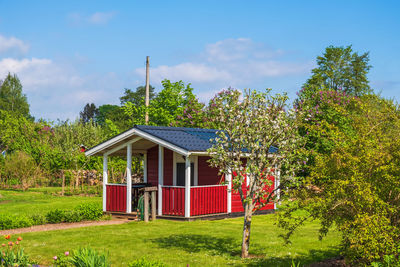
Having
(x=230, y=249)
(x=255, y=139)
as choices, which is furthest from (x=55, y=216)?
(x=255, y=139)

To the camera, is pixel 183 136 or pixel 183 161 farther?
pixel 183 161

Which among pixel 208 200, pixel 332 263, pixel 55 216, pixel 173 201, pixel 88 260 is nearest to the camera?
pixel 88 260

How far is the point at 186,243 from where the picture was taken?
1266cm

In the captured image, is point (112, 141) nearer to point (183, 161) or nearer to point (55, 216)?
point (183, 161)

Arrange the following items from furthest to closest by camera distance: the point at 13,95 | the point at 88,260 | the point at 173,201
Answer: the point at 13,95 < the point at 173,201 < the point at 88,260

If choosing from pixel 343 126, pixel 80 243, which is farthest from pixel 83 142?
pixel 80 243

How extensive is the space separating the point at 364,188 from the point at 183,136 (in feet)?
38.7

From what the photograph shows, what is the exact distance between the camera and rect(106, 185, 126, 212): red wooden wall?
744 inches

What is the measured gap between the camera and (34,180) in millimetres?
34031

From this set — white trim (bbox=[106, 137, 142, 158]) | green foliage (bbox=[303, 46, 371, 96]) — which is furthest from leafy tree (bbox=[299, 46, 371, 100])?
white trim (bbox=[106, 137, 142, 158])

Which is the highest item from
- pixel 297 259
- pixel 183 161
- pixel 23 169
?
pixel 183 161

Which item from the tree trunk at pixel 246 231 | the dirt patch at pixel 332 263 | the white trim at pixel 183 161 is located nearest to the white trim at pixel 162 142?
the white trim at pixel 183 161

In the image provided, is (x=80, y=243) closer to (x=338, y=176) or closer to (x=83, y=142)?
(x=338, y=176)

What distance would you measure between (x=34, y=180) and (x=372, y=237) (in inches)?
1207
